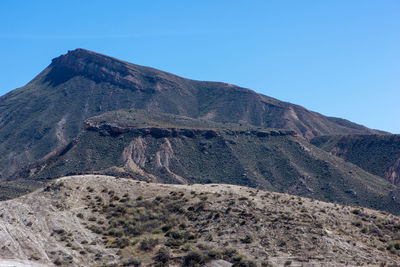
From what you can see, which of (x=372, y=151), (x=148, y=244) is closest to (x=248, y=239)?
→ (x=148, y=244)

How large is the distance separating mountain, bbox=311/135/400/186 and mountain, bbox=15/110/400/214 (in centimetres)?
1082

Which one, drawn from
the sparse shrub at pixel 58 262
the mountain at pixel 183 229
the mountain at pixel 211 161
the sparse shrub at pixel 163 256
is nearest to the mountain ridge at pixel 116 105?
the mountain at pixel 211 161

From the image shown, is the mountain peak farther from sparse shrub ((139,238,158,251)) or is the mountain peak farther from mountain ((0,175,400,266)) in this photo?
sparse shrub ((139,238,158,251))

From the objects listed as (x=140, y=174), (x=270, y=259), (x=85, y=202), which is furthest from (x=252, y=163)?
(x=270, y=259)

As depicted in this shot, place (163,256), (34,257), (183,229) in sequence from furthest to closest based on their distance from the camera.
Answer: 1. (183,229)
2. (163,256)
3. (34,257)

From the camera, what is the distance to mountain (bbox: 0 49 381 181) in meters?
158

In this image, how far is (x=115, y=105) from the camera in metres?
175

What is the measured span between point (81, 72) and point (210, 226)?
559 feet

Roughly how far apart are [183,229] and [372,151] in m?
105

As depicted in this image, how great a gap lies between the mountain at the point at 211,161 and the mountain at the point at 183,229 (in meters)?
47.9

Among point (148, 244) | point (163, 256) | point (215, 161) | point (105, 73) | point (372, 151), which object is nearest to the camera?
point (163, 256)

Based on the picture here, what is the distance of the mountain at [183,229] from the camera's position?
34000mm

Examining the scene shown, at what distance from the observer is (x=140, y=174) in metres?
101

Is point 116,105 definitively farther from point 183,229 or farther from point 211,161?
point 183,229
